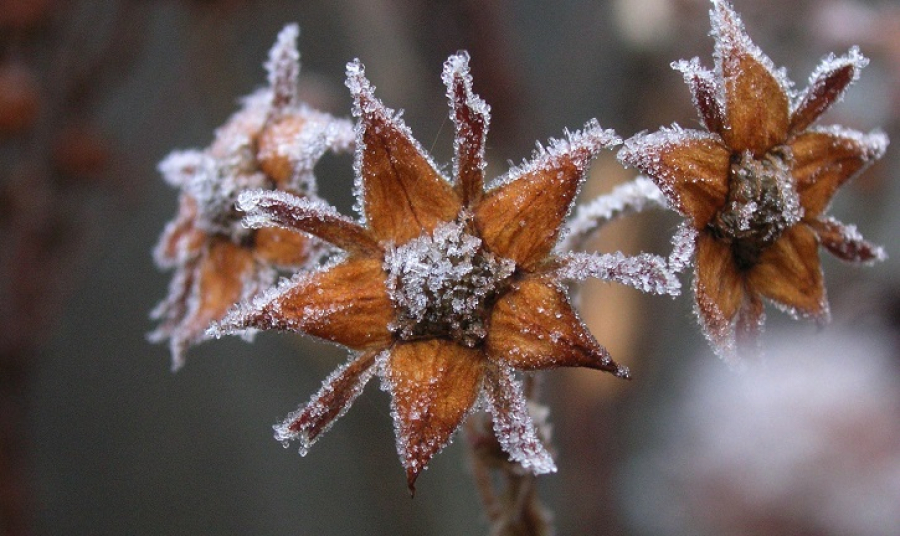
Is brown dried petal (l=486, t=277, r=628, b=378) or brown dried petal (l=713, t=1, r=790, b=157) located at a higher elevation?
brown dried petal (l=713, t=1, r=790, b=157)

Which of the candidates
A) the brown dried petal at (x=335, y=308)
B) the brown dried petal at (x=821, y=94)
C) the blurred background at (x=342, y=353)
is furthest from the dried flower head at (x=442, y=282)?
the blurred background at (x=342, y=353)

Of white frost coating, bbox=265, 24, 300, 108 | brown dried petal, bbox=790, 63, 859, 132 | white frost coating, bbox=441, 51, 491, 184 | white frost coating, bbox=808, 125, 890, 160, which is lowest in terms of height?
white frost coating, bbox=441, 51, 491, 184

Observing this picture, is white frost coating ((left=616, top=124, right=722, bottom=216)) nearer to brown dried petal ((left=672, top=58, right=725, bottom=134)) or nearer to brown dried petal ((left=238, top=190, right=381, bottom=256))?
brown dried petal ((left=672, top=58, right=725, bottom=134))

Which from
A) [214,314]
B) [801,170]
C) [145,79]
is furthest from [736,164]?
[145,79]

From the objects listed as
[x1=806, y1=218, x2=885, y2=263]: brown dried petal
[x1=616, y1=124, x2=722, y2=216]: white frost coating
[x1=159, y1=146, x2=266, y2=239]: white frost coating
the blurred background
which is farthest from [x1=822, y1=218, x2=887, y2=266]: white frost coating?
[x1=159, y1=146, x2=266, y2=239]: white frost coating

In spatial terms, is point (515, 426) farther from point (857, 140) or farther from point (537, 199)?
point (857, 140)

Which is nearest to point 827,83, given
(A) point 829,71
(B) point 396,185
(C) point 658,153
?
(A) point 829,71

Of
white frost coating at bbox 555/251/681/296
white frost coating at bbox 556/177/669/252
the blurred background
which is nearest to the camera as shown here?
white frost coating at bbox 555/251/681/296
